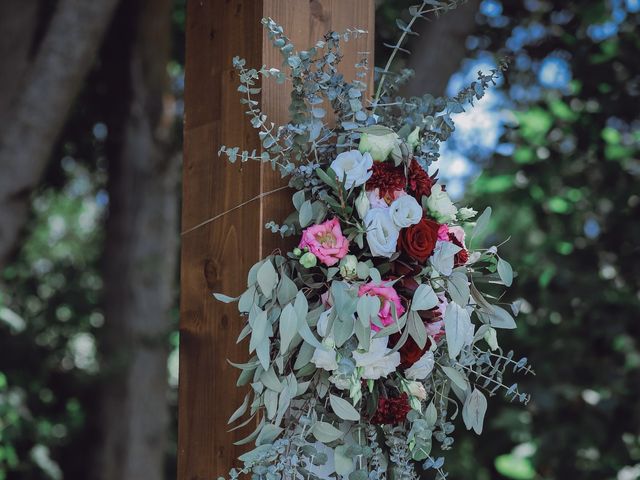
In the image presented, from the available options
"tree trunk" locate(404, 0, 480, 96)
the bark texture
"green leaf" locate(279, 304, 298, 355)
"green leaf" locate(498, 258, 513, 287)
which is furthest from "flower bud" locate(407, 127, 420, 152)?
the bark texture

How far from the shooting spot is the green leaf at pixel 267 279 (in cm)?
114

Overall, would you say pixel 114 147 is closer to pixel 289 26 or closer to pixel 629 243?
pixel 629 243

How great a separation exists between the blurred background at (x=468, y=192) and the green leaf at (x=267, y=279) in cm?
180

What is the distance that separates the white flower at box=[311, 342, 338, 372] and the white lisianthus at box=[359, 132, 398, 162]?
0.30 m

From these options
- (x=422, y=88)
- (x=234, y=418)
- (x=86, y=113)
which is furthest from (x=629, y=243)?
(x=86, y=113)

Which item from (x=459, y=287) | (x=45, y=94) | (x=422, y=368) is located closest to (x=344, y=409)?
(x=422, y=368)

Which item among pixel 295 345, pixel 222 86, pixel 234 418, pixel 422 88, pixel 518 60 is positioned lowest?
pixel 518 60

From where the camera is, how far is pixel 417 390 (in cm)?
120

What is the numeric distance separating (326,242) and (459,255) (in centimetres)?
24

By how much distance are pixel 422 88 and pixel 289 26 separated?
5.07ft

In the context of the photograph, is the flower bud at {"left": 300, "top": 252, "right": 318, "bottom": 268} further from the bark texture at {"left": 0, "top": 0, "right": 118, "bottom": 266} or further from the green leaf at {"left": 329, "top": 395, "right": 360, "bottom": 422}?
the bark texture at {"left": 0, "top": 0, "right": 118, "bottom": 266}

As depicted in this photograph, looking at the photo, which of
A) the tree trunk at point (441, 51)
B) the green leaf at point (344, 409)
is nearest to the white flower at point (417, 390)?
the green leaf at point (344, 409)

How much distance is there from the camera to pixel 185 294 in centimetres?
140

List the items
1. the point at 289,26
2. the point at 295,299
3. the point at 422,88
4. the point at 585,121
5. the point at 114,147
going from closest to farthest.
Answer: the point at 295,299 → the point at 289,26 → the point at 422,88 → the point at 585,121 → the point at 114,147
